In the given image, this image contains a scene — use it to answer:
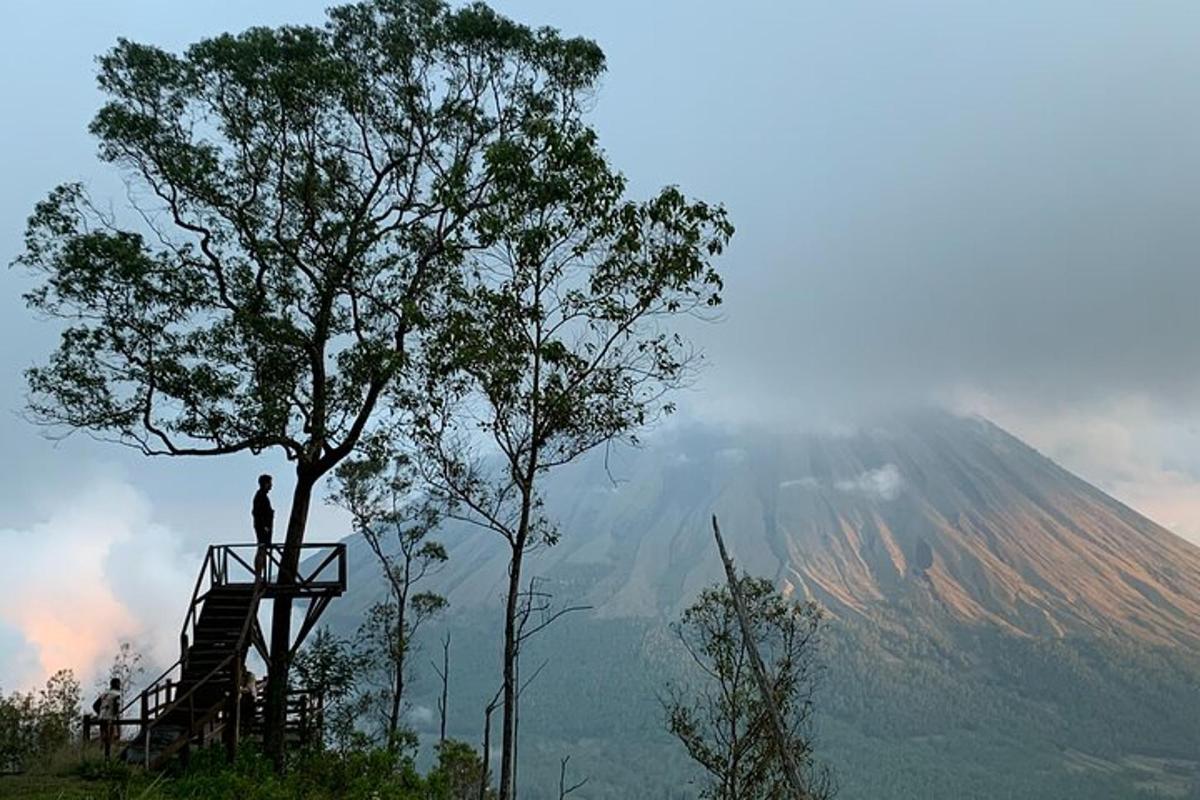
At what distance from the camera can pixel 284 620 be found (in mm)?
19938

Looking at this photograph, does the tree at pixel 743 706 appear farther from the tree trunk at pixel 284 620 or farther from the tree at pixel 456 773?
the tree trunk at pixel 284 620

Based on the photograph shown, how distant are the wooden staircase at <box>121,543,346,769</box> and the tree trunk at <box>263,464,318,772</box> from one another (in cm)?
26

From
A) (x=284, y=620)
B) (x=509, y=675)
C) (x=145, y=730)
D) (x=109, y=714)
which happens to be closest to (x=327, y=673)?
(x=284, y=620)

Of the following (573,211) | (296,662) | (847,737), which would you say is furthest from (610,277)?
(847,737)

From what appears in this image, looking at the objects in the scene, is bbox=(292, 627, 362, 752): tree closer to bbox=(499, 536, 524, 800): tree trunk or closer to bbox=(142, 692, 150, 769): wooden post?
bbox=(142, 692, 150, 769): wooden post

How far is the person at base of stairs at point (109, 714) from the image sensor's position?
16.4 metres

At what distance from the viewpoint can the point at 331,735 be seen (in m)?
25.7

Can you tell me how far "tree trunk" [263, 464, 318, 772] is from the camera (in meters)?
18.5

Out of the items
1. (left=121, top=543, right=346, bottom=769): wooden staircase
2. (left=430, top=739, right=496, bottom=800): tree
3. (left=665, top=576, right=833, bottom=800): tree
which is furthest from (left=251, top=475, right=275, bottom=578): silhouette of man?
(left=665, top=576, right=833, bottom=800): tree

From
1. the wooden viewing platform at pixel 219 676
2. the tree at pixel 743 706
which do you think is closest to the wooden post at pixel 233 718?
the wooden viewing platform at pixel 219 676

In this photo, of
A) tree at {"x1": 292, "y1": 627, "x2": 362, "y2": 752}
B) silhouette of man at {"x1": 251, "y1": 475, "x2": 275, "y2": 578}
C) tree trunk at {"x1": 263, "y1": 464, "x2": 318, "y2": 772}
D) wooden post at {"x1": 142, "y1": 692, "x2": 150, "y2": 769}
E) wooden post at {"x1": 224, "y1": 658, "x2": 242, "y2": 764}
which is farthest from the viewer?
tree at {"x1": 292, "y1": 627, "x2": 362, "y2": 752}

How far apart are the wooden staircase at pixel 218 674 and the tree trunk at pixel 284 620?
0.86ft

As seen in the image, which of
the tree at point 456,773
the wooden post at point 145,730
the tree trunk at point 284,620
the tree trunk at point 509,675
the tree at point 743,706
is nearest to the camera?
the tree at point 456,773

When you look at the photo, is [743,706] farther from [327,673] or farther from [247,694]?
[247,694]
